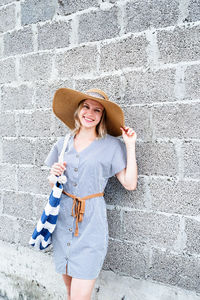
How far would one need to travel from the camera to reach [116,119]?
1.79 meters

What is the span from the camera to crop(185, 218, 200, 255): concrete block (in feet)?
5.89

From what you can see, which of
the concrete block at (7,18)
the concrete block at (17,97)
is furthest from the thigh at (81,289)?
the concrete block at (7,18)

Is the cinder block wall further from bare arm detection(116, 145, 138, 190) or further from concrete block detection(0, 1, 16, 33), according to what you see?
bare arm detection(116, 145, 138, 190)

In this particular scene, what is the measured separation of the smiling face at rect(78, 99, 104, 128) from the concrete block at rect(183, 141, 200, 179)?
62cm


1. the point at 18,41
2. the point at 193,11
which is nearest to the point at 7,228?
the point at 18,41

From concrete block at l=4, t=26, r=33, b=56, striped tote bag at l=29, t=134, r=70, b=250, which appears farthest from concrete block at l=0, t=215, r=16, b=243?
concrete block at l=4, t=26, r=33, b=56

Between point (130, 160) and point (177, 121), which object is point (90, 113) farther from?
point (177, 121)

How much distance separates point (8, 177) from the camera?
8.17ft

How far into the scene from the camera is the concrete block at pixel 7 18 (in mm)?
2365

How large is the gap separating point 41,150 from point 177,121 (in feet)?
3.84

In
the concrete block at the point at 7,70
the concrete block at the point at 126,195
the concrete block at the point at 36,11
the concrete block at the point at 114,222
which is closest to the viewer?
the concrete block at the point at 126,195

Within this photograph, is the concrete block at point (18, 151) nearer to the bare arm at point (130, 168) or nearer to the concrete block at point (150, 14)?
the bare arm at point (130, 168)

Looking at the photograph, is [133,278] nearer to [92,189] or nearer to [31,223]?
[92,189]

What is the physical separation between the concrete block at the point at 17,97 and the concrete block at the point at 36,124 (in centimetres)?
10
